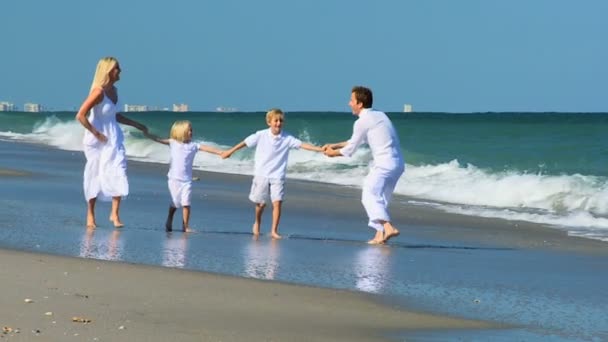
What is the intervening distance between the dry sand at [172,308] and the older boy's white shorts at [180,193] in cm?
340

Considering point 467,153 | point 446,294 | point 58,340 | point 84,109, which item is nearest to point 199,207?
point 84,109

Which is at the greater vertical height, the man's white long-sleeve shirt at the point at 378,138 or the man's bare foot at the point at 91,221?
the man's white long-sleeve shirt at the point at 378,138

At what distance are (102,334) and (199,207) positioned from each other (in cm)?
887

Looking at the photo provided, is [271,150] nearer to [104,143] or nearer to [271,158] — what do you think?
[271,158]

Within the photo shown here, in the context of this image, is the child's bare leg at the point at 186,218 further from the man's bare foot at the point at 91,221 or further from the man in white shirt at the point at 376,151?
the man in white shirt at the point at 376,151

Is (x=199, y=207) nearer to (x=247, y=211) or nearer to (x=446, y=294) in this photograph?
(x=247, y=211)

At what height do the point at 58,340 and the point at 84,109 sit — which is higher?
→ the point at 84,109

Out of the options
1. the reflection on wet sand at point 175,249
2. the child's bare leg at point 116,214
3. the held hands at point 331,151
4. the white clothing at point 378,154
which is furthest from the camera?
the held hands at point 331,151

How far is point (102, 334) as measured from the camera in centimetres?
619

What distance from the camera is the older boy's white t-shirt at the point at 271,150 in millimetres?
12242

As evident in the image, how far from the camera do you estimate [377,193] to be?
38.4 ft

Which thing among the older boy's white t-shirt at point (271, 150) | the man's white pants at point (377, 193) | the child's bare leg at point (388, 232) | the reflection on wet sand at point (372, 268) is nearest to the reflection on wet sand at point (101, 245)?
the older boy's white t-shirt at point (271, 150)

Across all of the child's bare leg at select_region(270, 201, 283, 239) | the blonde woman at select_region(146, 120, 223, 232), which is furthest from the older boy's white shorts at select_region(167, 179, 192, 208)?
the child's bare leg at select_region(270, 201, 283, 239)

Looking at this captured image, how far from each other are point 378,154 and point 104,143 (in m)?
2.48
